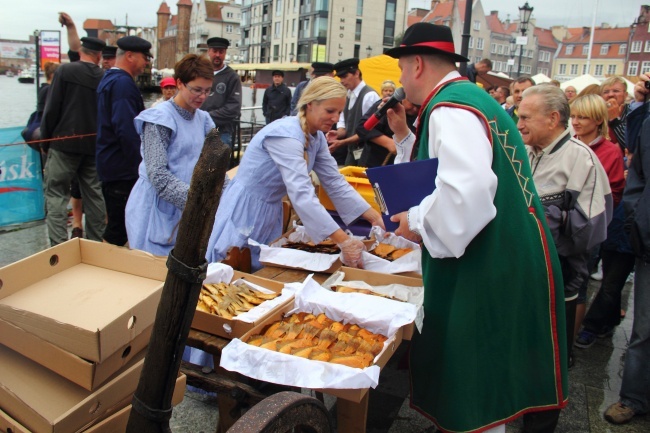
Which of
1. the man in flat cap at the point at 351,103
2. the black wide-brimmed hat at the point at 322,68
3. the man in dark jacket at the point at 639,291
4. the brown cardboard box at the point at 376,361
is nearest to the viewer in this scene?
the brown cardboard box at the point at 376,361

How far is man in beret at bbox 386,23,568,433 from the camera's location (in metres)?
2.12

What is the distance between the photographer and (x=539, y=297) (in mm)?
2334

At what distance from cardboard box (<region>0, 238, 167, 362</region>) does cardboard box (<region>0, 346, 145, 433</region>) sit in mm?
166

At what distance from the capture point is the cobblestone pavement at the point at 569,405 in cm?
322

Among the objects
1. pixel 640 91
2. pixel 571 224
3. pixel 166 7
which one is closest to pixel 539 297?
pixel 571 224

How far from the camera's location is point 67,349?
1742 mm

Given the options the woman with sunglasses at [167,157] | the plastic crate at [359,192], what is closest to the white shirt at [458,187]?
the woman with sunglasses at [167,157]

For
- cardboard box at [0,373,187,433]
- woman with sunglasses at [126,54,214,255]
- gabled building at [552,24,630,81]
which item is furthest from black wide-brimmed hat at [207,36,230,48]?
gabled building at [552,24,630,81]

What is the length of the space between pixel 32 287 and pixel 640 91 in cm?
555

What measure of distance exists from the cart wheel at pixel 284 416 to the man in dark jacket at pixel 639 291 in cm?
247

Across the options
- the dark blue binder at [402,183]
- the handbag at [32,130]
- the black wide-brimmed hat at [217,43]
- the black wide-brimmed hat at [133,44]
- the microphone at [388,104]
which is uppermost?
the black wide-brimmed hat at [217,43]

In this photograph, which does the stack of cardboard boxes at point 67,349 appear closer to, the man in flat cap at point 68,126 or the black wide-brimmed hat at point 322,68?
the man in flat cap at point 68,126

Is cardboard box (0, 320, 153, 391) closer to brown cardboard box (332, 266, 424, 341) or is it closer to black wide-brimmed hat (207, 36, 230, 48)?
brown cardboard box (332, 266, 424, 341)

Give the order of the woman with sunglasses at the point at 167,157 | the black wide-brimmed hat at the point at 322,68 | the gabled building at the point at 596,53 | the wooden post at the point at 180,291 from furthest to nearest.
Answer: the gabled building at the point at 596,53 < the black wide-brimmed hat at the point at 322,68 < the woman with sunglasses at the point at 167,157 < the wooden post at the point at 180,291
